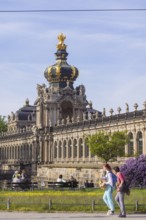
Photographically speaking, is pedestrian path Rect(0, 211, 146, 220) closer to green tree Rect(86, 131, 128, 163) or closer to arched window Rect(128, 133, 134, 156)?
green tree Rect(86, 131, 128, 163)

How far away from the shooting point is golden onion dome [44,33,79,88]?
12488 centimetres

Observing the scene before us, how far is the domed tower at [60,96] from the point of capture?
119 metres

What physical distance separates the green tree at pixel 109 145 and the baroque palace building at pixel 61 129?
2.28 meters

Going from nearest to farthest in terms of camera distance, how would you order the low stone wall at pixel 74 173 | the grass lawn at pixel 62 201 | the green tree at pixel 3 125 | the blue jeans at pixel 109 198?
the blue jeans at pixel 109 198 < the grass lawn at pixel 62 201 < the low stone wall at pixel 74 173 < the green tree at pixel 3 125

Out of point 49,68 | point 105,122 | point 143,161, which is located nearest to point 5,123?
point 49,68

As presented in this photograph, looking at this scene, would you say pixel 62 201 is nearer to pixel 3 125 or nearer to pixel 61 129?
pixel 61 129

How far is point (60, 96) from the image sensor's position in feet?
394

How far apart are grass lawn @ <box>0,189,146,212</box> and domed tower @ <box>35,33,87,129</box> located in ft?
269

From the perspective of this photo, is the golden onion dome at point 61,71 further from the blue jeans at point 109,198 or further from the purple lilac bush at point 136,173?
the blue jeans at point 109,198

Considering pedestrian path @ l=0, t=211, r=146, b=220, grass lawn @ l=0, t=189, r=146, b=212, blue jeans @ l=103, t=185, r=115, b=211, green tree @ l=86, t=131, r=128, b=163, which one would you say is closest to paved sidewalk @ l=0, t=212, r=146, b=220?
pedestrian path @ l=0, t=211, r=146, b=220

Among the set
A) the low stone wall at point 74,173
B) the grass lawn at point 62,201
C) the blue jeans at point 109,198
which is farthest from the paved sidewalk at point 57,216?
the low stone wall at point 74,173

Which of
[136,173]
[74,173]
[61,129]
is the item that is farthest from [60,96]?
[136,173]

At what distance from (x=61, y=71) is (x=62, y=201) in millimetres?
93477

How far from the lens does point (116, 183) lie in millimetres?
28828
